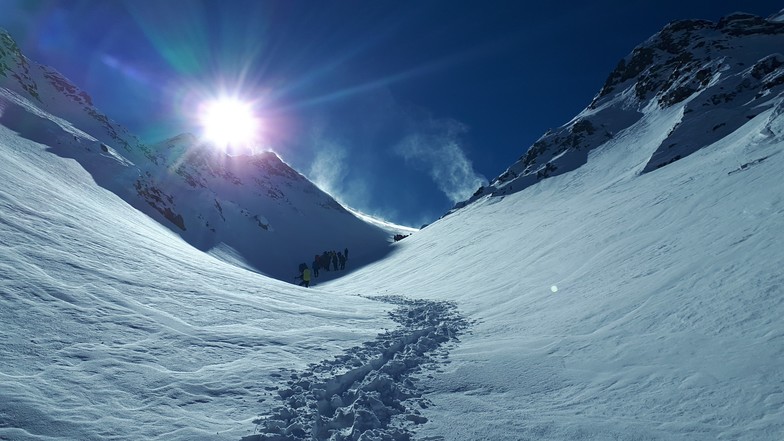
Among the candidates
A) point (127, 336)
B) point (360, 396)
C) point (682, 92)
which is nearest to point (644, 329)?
point (360, 396)

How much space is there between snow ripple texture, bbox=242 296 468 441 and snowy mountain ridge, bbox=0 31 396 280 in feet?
101

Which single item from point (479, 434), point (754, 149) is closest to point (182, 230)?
point (479, 434)

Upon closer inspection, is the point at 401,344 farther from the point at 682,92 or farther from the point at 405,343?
the point at 682,92

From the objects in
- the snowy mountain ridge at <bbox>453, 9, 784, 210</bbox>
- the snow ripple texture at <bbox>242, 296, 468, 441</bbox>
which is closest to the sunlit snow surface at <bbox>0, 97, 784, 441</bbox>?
the snow ripple texture at <bbox>242, 296, 468, 441</bbox>

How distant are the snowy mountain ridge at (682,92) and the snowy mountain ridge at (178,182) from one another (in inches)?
1215

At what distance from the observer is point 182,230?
131ft

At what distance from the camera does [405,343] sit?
A: 9.36 m

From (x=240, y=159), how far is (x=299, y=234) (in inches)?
2026

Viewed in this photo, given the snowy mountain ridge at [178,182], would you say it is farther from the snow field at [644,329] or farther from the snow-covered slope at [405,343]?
the snow field at [644,329]

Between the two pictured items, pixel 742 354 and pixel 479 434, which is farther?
pixel 742 354

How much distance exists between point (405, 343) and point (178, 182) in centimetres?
5275

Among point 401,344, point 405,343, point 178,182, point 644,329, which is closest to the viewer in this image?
point 644,329

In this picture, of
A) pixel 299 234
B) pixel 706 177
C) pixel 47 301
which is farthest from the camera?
pixel 299 234

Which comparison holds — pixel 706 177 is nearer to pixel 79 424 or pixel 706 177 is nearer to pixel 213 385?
pixel 213 385
